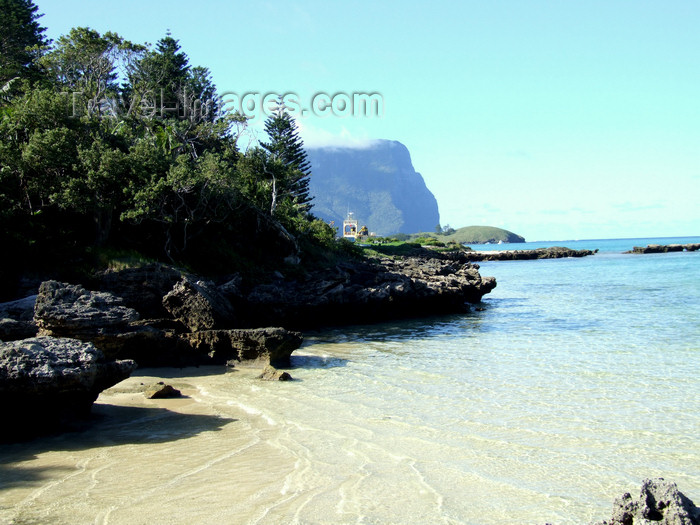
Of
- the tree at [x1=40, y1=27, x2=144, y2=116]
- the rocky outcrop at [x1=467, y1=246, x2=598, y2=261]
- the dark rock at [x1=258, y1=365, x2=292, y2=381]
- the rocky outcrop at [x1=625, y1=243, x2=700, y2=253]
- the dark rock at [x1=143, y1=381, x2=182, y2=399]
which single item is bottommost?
the dark rock at [x1=258, y1=365, x2=292, y2=381]

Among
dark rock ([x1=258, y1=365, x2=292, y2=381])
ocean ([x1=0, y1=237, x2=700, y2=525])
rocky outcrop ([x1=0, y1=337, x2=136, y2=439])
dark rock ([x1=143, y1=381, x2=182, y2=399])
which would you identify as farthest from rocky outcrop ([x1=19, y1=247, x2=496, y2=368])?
rocky outcrop ([x1=0, y1=337, x2=136, y2=439])

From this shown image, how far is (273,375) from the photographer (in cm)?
1088

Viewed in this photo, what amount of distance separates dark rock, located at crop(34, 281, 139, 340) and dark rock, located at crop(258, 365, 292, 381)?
2.88 meters

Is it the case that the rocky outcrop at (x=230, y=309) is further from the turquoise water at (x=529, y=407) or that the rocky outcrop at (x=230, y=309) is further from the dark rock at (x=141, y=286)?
the turquoise water at (x=529, y=407)

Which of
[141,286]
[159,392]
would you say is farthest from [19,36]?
[159,392]

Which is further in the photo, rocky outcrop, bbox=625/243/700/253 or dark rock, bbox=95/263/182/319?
rocky outcrop, bbox=625/243/700/253

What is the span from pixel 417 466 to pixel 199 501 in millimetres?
2583

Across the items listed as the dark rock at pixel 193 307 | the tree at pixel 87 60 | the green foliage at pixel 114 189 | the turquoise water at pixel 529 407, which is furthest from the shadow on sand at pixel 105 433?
→ the tree at pixel 87 60

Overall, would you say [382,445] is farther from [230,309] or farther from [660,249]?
[660,249]

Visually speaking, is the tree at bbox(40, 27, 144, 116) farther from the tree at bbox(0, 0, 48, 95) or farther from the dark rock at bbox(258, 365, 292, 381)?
the dark rock at bbox(258, 365, 292, 381)

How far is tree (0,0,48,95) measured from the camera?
30.4 m

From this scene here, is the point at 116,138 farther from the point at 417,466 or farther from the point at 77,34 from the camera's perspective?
the point at 417,466

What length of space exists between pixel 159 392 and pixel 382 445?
4.38 m

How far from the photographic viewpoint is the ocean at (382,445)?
514cm
